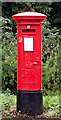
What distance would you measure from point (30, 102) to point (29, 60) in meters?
0.76

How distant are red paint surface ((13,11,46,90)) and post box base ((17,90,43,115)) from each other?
0.30 ft

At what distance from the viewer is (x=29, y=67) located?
17.7 feet

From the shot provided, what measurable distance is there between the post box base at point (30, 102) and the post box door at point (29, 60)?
0.09 meters

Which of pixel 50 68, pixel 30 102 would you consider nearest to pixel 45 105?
pixel 30 102

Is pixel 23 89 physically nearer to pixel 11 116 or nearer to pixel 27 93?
pixel 27 93

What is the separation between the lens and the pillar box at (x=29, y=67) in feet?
17.5

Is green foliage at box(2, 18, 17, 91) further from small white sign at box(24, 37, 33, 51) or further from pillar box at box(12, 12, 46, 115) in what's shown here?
small white sign at box(24, 37, 33, 51)

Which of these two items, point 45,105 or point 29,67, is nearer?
point 29,67

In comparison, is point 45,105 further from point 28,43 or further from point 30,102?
point 28,43

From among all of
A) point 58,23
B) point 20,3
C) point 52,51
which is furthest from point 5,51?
point 58,23

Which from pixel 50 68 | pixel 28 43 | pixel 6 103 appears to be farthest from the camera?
pixel 50 68

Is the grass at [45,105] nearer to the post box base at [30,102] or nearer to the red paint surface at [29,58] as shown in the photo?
the post box base at [30,102]

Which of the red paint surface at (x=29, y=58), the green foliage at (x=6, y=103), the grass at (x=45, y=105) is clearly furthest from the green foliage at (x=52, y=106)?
the green foliage at (x=6, y=103)

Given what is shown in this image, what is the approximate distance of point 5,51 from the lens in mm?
7984
